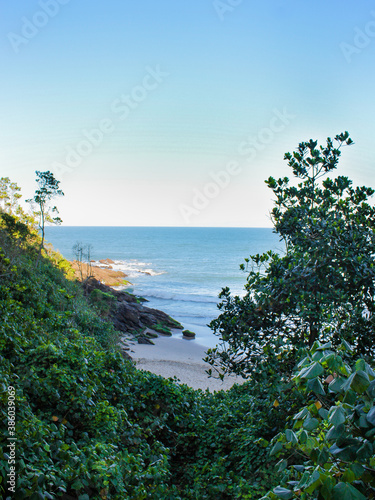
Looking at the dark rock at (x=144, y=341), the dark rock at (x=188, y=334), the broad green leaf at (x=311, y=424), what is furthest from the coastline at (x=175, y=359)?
the broad green leaf at (x=311, y=424)

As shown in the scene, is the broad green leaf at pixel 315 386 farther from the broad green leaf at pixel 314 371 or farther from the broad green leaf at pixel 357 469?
the broad green leaf at pixel 357 469

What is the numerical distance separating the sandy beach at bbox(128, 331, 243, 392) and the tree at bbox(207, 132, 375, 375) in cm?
854

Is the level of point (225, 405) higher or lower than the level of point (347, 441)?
lower

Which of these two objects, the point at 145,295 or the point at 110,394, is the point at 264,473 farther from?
the point at 145,295

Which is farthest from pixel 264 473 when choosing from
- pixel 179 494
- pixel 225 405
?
pixel 225 405

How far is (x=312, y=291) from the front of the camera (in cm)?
653

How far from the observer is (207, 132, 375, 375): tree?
6426 mm

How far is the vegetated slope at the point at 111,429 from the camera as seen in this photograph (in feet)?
13.7

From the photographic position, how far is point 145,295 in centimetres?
4291

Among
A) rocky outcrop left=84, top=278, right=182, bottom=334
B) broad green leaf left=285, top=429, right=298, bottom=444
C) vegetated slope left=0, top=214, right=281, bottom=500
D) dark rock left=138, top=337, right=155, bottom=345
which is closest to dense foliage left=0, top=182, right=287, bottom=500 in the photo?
vegetated slope left=0, top=214, right=281, bottom=500

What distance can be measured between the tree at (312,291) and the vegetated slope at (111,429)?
1.12 meters

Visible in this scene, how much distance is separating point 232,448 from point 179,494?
1618 millimetres

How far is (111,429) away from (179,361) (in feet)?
46.2

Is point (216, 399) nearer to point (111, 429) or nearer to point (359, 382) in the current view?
point (111, 429)
